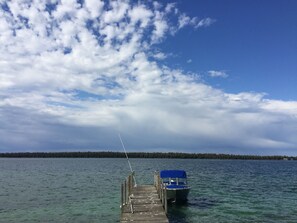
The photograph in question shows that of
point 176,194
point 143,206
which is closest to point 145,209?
point 143,206

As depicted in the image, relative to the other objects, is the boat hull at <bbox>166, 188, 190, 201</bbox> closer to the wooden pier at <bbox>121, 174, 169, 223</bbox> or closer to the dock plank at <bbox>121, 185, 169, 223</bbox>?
the wooden pier at <bbox>121, 174, 169, 223</bbox>

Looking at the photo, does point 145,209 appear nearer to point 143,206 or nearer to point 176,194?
point 143,206

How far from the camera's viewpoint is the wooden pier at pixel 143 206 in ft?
60.6

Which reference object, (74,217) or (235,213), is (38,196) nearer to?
(74,217)

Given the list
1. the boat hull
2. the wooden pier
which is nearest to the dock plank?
the wooden pier

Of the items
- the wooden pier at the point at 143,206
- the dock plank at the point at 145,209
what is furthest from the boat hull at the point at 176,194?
the dock plank at the point at 145,209

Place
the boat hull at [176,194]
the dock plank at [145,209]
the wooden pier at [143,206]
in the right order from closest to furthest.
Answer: the dock plank at [145,209] < the wooden pier at [143,206] < the boat hull at [176,194]

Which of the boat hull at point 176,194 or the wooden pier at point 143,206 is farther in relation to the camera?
the boat hull at point 176,194

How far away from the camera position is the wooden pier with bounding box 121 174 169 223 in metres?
18.5

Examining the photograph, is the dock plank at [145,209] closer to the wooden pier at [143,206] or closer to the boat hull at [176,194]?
the wooden pier at [143,206]

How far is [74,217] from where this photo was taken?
76.8 feet

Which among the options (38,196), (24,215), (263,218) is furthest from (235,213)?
(38,196)

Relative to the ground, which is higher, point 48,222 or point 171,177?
point 171,177

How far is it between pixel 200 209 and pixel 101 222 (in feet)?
27.0
